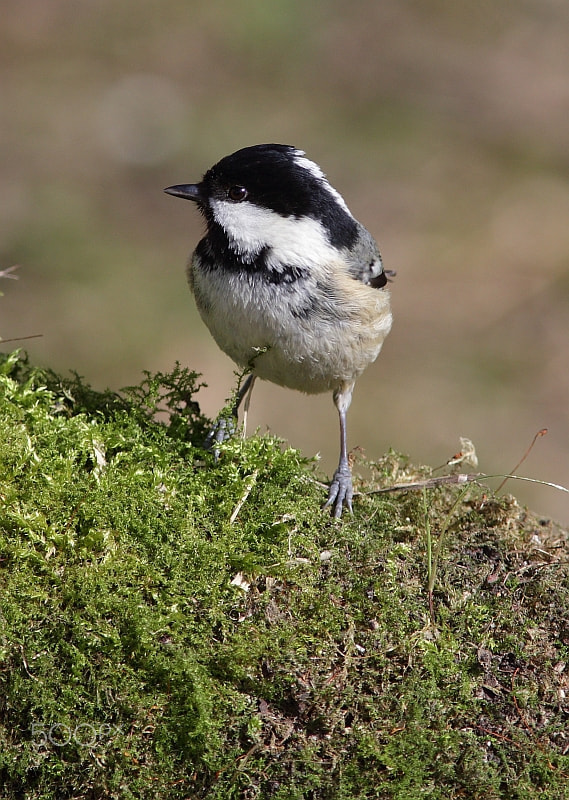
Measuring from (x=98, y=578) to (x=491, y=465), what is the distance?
4.78 metres

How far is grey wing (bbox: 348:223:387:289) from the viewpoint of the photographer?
3705mm

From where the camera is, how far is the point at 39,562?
2443 millimetres

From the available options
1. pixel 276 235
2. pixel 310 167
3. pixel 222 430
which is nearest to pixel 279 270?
pixel 276 235

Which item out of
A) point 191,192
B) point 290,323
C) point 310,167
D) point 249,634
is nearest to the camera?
point 249,634

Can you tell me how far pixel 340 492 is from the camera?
313 centimetres

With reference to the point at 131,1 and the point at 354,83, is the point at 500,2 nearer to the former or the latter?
the point at 354,83

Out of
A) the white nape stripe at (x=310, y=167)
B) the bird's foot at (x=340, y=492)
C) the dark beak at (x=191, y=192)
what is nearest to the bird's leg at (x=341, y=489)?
the bird's foot at (x=340, y=492)

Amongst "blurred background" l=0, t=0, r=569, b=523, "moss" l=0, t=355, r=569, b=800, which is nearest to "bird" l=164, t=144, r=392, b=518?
"moss" l=0, t=355, r=569, b=800

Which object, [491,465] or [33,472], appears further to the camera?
[491,465]

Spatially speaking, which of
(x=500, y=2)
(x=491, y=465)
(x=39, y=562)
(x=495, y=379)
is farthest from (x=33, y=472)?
(x=500, y=2)

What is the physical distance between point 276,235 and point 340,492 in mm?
1187

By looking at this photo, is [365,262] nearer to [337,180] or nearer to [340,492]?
[340,492]

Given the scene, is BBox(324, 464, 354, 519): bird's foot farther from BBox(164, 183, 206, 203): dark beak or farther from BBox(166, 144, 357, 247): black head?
BBox(164, 183, 206, 203): dark beak

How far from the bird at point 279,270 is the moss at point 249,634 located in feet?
2.06
